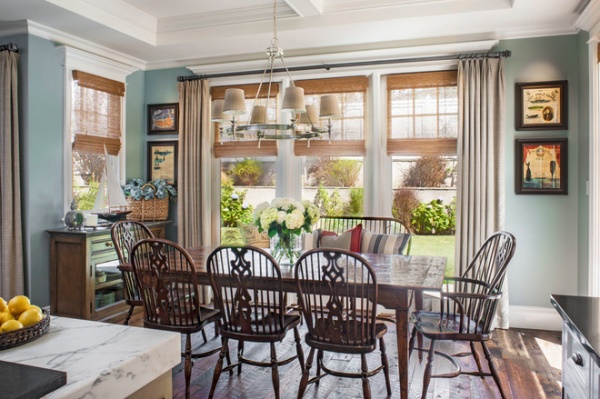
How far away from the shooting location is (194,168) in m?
5.19

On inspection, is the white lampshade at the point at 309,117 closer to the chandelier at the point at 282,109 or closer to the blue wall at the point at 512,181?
the chandelier at the point at 282,109

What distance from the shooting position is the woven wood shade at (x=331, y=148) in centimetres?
476

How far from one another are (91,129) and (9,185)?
3.36ft

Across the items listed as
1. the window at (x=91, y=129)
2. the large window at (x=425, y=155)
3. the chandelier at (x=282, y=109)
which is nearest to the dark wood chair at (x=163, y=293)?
the chandelier at (x=282, y=109)

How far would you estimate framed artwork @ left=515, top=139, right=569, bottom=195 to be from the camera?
4.12 m

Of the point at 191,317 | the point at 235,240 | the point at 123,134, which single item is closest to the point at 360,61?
the point at 235,240

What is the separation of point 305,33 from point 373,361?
289cm

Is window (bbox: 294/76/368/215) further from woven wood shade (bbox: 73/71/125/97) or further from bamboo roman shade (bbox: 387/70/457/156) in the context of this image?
woven wood shade (bbox: 73/71/125/97)

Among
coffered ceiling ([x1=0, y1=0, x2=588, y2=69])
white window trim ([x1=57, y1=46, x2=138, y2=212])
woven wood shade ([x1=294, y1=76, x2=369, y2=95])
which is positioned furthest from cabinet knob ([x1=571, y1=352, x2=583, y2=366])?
white window trim ([x1=57, y1=46, x2=138, y2=212])

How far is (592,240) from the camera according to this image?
373cm

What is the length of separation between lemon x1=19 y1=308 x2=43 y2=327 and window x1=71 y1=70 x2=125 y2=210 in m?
3.59

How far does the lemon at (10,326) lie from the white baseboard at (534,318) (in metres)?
4.11

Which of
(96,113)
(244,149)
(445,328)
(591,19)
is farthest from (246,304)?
(591,19)

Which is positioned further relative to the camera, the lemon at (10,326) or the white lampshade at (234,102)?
the white lampshade at (234,102)
